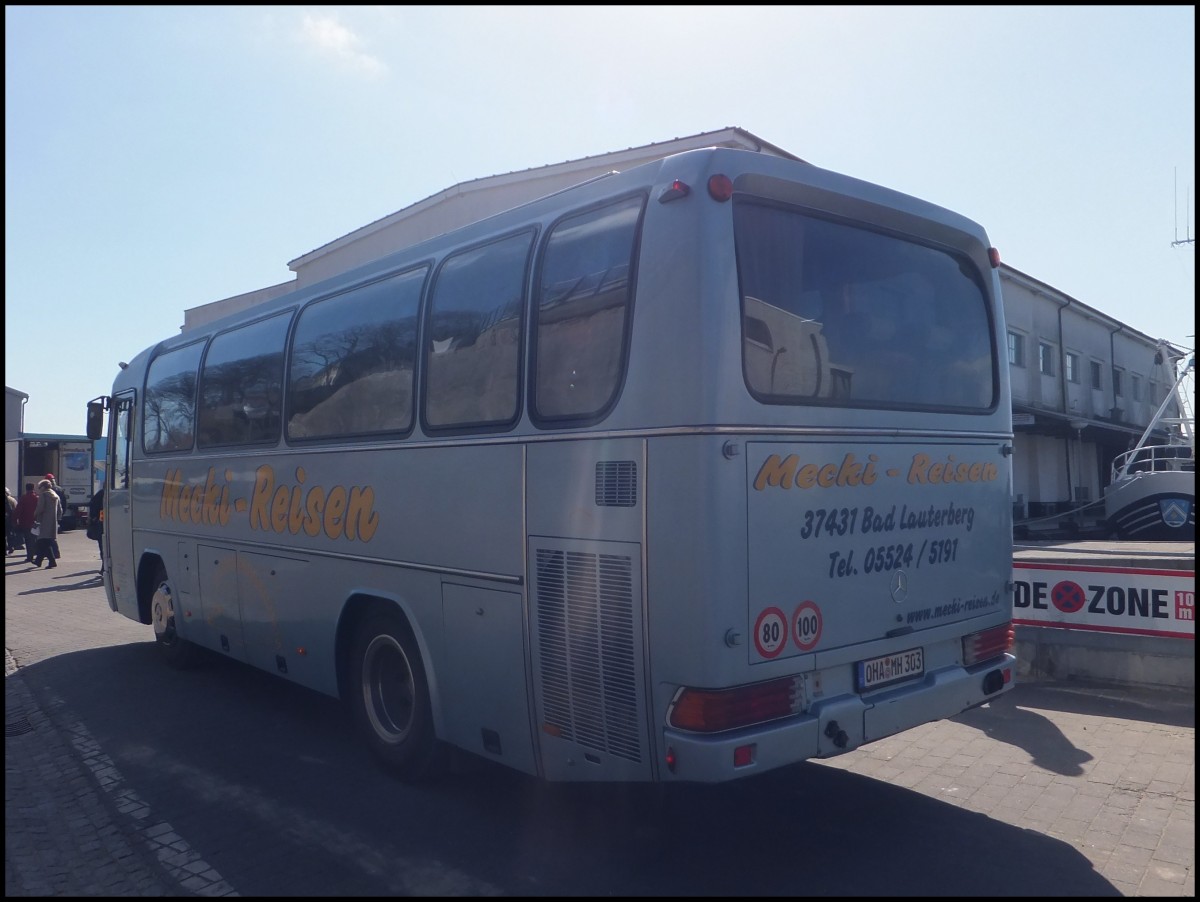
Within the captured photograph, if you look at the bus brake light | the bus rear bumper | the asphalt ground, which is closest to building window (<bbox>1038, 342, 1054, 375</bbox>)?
the asphalt ground

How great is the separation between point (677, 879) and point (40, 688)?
7.23 meters

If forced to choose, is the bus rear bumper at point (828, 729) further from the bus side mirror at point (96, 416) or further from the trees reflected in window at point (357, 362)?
the bus side mirror at point (96, 416)

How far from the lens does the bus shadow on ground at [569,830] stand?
4.68 metres

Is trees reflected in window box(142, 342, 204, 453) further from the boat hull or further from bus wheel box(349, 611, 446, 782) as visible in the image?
the boat hull

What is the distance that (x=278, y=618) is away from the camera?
7730 millimetres

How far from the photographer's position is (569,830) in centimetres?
542

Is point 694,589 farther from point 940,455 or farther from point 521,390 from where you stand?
point 940,455

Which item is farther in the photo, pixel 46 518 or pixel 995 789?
pixel 46 518

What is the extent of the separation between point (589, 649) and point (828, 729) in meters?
1.21

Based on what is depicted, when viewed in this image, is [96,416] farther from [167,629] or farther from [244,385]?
[244,385]

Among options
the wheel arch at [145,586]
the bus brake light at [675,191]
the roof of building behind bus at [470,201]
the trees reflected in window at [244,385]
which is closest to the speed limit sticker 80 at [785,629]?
the bus brake light at [675,191]

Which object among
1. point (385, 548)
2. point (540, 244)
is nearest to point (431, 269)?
point (540, 244)

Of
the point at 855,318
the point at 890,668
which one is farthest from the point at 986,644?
the point at 855,318

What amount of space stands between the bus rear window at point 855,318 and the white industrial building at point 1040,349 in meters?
11.1
